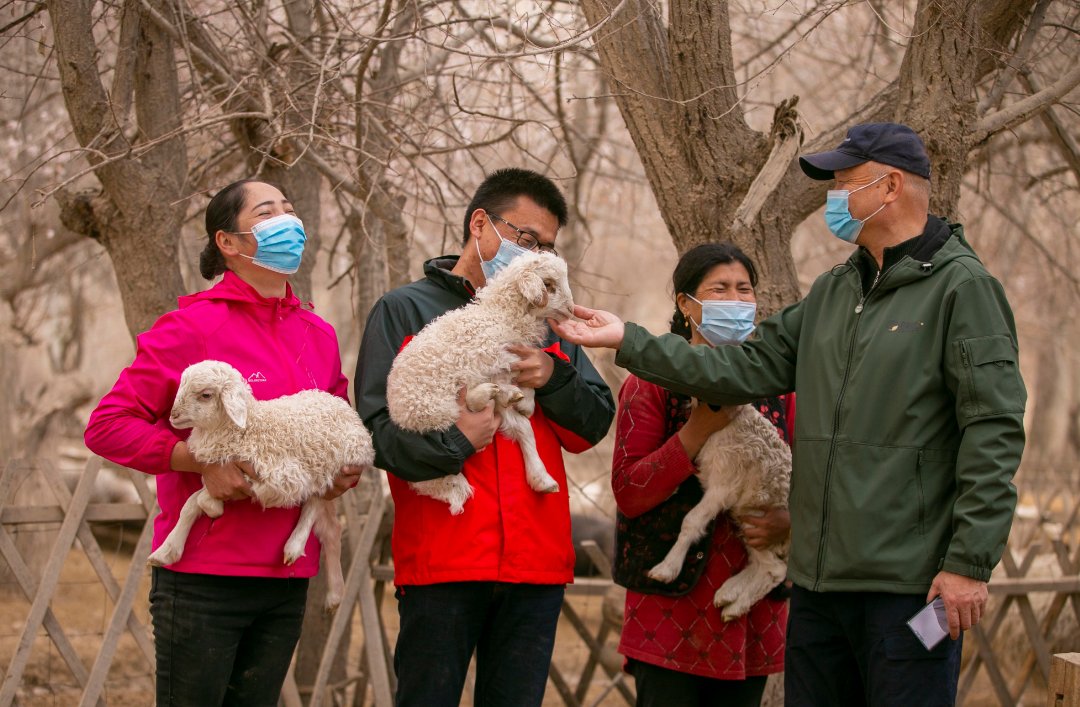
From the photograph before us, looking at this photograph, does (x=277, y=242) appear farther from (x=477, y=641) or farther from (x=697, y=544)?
(x=697, y=544)

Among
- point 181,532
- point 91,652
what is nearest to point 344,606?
Answer: point 181,532

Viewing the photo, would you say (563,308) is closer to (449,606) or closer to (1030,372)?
(449,606)

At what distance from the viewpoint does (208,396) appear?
11.0ft

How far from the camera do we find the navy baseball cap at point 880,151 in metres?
3.28

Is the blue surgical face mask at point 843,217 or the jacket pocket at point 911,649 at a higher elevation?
the blue surgical face mask at point 843,217

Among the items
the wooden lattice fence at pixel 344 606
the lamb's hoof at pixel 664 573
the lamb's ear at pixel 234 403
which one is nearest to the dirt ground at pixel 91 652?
the wooden lattice fence at pixel 344 606

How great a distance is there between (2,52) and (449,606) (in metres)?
7.97

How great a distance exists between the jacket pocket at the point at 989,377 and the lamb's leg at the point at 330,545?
226 cm

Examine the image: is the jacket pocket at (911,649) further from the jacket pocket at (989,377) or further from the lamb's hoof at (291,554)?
the lamb's hoof at (291,554)

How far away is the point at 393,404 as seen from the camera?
3.46 metres

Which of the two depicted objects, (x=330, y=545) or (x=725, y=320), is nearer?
(x=330, y=545)

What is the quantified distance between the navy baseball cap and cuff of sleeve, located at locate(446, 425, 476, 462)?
154 cm

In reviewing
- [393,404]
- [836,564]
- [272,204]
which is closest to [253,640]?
[393,404]

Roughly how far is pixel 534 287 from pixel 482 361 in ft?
1.06
